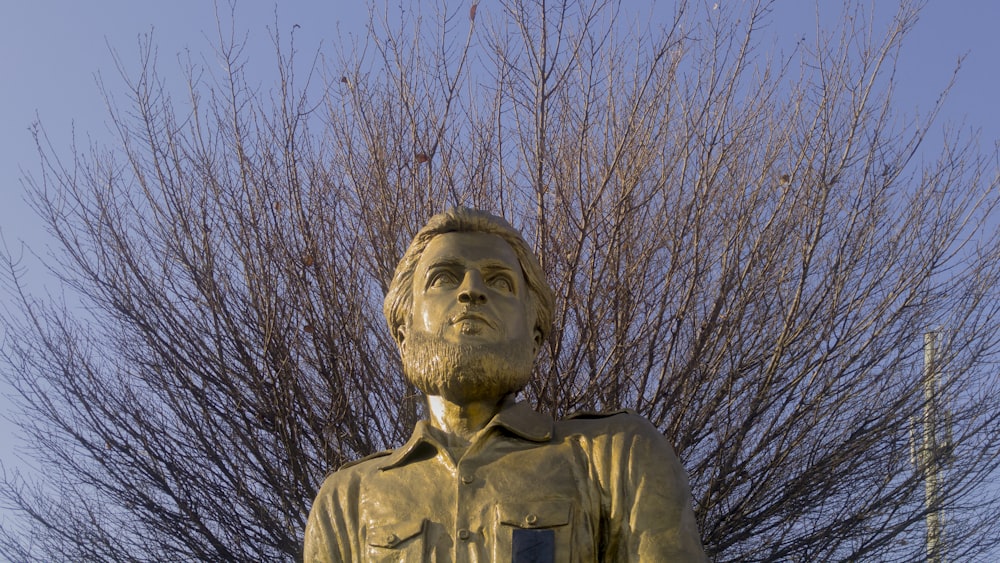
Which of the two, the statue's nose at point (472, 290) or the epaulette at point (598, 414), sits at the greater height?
the statue's nose at point (472, 290)

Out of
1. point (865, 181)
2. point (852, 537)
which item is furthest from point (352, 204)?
point (852, 537)

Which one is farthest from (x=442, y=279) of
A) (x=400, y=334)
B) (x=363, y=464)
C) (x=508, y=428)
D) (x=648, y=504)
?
(x=648, y=504)

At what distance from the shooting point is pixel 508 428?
397 centimetres

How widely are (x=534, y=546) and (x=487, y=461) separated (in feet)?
1.19

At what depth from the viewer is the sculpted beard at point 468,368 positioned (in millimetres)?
3988

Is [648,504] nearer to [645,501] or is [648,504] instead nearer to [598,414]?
[645,501]

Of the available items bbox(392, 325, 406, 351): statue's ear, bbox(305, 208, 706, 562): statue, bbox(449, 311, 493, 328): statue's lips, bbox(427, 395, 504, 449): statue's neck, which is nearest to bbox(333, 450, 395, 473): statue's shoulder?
bbox(305, 208, 706, 562): statue

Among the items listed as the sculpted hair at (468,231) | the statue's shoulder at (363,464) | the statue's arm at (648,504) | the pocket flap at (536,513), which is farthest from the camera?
the sculpted hair at (468,231)

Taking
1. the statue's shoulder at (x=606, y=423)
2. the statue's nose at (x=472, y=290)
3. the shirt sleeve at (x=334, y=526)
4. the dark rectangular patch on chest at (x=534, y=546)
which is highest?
the statue's nose at (x=472, y=290)

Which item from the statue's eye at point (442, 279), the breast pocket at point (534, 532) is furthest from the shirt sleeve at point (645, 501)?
the statue's eye at point (442, 279)

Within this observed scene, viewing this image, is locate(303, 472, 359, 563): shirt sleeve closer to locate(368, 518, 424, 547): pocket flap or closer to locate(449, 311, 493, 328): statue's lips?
locate(368, 518, 424, 547): pocket flap

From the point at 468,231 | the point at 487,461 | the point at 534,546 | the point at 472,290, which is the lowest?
the point at 534,546

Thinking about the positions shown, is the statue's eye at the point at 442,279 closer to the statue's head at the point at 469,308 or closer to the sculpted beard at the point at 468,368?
the statue's head at the point at 469,308

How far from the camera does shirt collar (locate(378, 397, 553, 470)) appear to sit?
3.98 meters
